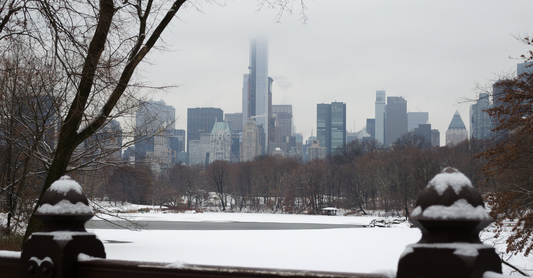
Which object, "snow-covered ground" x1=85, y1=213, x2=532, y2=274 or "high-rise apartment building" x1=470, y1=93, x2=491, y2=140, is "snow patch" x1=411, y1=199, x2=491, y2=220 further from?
"snow-covered ground" x1=85, y1=213, x2=532, y2=274

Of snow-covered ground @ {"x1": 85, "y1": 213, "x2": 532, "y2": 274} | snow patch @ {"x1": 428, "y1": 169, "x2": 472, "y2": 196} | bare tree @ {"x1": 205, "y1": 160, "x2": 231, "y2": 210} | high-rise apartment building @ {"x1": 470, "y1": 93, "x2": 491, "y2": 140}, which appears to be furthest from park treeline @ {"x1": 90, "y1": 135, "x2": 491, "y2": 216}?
snow patch @ {"x1": 428, "y1": 169, "x2": 472, "y2": 196}

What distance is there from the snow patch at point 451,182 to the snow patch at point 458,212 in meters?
0.07

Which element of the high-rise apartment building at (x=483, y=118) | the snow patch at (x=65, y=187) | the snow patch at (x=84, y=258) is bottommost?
the snow patch at (x=84, y=258)

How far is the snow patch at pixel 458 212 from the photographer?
7.59ft

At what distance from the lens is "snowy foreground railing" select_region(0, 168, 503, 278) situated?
2318 mm

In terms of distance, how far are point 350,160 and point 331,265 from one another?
90.7 metres

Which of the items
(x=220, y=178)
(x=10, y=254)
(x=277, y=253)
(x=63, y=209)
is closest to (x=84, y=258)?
(x=63, y=209)

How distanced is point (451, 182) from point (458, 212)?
0.55ft

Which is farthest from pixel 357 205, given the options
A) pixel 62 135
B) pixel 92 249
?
pixel 92 249

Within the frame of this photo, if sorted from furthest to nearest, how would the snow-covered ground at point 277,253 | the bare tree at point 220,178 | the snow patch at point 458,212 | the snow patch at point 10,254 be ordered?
the bare tree at point 220,178 < the snow-covered ground at point 277,253 < the snow patch at point 10,254 < the snow patch at point 458,212

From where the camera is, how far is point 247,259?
56.4ft

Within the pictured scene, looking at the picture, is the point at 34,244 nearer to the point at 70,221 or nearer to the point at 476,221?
the point at 70,221

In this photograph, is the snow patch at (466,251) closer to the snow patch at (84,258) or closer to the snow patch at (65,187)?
the snow patch at (84,258)

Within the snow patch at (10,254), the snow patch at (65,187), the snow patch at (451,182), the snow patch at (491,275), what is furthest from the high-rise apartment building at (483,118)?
the snow patch at (10,254)
